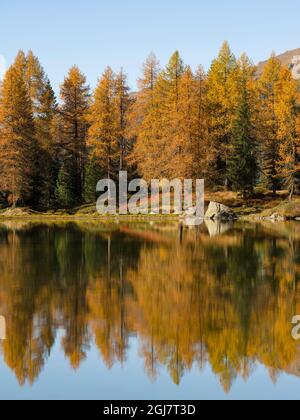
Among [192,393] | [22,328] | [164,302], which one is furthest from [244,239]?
[192,393]

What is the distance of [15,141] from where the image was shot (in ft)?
169

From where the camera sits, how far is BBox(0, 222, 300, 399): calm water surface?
859 centimetres

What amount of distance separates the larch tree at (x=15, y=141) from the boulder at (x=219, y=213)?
57.9 ft

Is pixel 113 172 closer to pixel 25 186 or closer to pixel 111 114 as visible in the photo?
pixel 111 114

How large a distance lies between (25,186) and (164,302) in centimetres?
3934

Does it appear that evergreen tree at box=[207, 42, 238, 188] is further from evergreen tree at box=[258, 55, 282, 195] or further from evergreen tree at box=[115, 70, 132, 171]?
evergreen tree at box=[115, 70, 132, 171]

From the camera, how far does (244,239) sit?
28094 mm

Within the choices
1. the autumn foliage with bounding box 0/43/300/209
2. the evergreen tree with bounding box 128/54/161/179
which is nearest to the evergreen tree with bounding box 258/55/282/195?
the autumn foliage with bounding box 0/43/300/209

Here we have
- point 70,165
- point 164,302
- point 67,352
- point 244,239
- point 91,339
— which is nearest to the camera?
point 67,352

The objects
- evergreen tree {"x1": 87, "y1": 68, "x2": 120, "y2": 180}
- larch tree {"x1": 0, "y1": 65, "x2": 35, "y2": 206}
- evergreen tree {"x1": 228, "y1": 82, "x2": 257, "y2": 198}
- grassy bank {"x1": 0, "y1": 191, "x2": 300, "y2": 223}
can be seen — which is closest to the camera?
grassy bank {"x1": 0, "y1": 191, "x2": 300, "y2": 223}

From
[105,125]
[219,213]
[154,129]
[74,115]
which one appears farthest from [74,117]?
[219,213]

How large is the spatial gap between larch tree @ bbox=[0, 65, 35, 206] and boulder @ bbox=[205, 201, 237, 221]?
17652 mm

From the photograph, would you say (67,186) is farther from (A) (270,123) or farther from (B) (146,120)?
(A) (270,123)

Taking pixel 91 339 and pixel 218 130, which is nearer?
pixel 91 339
